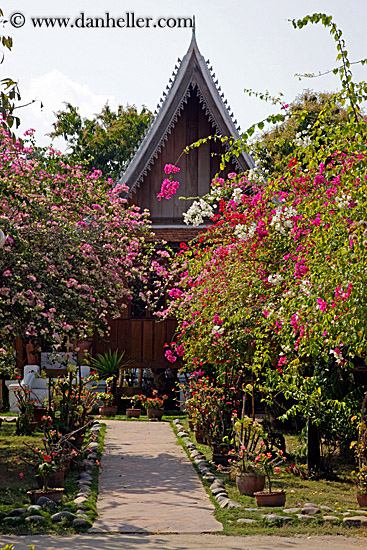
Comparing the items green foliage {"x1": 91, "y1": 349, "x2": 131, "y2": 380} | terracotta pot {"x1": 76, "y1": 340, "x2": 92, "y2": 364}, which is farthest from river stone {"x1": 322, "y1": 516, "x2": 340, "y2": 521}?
terracotta pot {"x1": 76, "y1": 340, "x2": 92, "y2": 364}

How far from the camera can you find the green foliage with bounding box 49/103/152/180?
109 feet

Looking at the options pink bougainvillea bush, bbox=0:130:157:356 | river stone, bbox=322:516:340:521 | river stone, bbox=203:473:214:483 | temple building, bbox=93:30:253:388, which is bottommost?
river stone, bbox=322:516:340:521

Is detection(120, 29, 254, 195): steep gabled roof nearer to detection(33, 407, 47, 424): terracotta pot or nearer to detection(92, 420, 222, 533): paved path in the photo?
detection(33, 407, 47, 424): terracotta pot

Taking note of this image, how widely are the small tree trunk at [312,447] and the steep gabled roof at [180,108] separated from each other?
9302mm

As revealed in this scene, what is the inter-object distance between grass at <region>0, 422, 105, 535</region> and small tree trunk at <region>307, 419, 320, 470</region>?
317 centimetres

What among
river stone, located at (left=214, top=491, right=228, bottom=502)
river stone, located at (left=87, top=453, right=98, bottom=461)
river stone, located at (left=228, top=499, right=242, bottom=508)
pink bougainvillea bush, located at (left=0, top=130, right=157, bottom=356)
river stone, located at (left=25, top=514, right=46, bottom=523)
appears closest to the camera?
river stone, located at (left=25, top=514, right=46, bottom=523)

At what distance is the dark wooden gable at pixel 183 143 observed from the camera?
18719 millimetres

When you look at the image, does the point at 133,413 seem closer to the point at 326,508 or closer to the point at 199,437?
the point at 199,437

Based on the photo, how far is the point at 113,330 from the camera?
62.5ft

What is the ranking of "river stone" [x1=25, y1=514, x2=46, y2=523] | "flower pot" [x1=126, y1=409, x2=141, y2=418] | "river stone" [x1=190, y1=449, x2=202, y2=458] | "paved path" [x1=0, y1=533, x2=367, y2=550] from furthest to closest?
"flower pot" [x1=126, y1=409, x2=141, y2=418]
"river stone" [x1=190, y1=449, x2=202, y2=458]
"river stone" [x1=25, y1=514, x2=46, y2=523]
"paved path" [x1=0, y1=533, x2=367, y2=550]

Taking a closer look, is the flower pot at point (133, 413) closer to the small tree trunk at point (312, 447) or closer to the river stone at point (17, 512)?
the small tree trunk at point (312, 447)

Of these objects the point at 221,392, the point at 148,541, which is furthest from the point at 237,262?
the point at 148,541

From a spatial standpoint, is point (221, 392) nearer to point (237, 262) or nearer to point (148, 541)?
point (237, 262)

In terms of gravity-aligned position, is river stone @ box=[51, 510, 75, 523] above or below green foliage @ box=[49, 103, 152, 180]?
below
